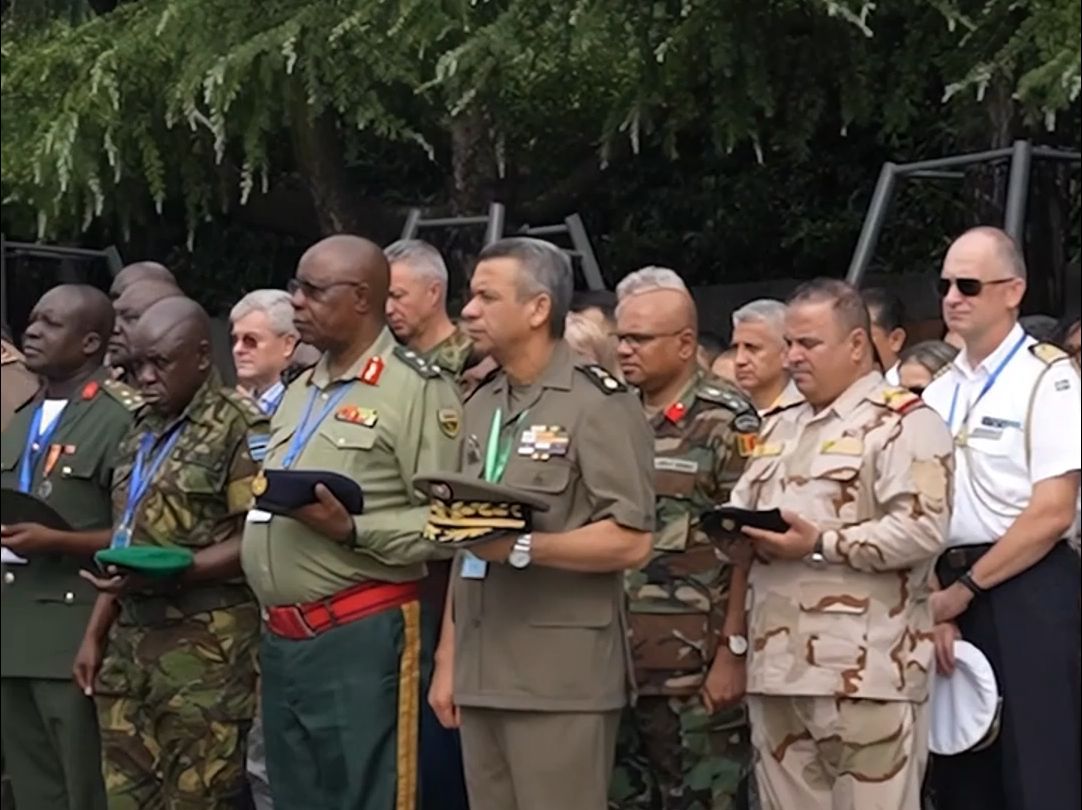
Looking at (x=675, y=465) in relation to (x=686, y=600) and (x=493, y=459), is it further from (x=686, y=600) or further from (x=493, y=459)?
(x=493, y=459)

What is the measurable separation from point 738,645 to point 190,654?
1.63m

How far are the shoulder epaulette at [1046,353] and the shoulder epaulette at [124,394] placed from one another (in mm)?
2774

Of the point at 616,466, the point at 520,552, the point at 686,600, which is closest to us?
the point at 520,552

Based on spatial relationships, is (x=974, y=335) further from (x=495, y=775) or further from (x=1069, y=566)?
(x=495, y=775)

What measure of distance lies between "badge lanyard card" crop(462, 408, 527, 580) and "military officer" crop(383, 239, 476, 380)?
117 cm

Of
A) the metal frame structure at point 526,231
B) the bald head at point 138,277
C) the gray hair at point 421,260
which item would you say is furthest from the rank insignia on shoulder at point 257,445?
the metal frame structure at point 526,231

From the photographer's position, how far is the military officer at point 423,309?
20.1 feet

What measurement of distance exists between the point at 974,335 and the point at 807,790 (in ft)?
4.46

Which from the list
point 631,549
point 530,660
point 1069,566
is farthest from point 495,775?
point 1069,566

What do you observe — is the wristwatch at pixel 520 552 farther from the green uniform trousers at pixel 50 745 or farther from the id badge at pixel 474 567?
the green uniform trousers at pixel 50 745

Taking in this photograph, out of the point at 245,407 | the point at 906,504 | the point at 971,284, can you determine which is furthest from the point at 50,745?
the point at 971,284

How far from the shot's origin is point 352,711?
5.11 m

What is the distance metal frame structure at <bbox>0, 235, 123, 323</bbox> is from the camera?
32.3ft

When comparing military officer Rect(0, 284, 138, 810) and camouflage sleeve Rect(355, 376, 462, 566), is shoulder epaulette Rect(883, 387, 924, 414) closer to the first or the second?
camouflage sleeve Rect(355, 376, 462, 566)
